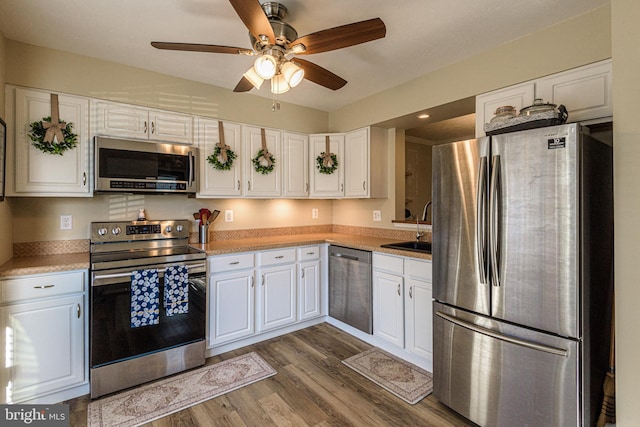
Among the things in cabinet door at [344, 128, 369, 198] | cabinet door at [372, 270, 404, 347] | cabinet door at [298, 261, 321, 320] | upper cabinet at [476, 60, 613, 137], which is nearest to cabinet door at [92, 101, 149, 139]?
cabinet door at [298, 261, 321, 320]

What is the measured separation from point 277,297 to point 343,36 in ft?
7.50

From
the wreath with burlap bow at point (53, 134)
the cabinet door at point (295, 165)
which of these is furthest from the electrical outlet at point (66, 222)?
the cabinet door at point (295, 165)

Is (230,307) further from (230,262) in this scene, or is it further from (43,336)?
(43,336)

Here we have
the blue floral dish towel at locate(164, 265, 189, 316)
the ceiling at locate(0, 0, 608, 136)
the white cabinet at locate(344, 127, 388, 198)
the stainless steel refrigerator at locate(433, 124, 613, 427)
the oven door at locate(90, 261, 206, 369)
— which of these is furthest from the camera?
the white cabinet at locate(344, 127, 388, 198)

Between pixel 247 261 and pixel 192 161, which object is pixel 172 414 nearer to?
pixel 247 261

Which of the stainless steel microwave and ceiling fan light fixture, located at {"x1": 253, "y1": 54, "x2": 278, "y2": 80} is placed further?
the stainless steel microwave

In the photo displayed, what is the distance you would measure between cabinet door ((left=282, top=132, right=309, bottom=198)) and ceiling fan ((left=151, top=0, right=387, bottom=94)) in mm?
1496

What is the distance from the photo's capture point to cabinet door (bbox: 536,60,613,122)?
1.86 meters

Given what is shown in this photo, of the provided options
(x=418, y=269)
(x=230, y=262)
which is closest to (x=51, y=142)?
(x=230, y=262)

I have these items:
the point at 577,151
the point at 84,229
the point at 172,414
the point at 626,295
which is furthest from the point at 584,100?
the point at 84,229

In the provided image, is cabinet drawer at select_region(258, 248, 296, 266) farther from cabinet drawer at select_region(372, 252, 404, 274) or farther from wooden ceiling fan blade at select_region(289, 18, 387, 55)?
wooden ceiling fan blade at select_region(289, 18, 387, 55)

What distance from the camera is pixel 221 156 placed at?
2.99 m

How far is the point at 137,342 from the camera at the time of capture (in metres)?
2.25

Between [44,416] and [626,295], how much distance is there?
3241mm
